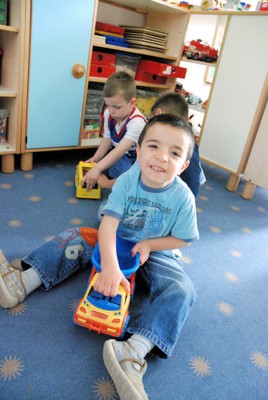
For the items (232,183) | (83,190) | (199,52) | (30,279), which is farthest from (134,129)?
(199,52)

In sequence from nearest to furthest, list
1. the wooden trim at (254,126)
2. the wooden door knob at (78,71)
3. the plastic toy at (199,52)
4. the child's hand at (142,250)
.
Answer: the child's hand at (142,250) → the wooden door knob at (78,71) → the wooden trim at (254,126) → the plastic toy at (199,52)

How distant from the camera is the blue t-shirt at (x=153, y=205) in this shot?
2.71 feet

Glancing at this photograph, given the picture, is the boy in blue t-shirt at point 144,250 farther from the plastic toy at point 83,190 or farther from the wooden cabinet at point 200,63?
the wooden cabinet at point 200,63

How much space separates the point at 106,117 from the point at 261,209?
974mm

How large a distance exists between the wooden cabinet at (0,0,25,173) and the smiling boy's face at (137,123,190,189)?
90 centimetres

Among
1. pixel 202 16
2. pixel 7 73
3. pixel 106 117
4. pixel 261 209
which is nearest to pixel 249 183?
pixel 261 209

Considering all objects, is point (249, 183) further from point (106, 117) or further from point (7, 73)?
point (7, 73)

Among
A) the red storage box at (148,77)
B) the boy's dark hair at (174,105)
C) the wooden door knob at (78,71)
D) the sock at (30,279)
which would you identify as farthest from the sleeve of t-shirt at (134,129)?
the red storage box at (148,77)

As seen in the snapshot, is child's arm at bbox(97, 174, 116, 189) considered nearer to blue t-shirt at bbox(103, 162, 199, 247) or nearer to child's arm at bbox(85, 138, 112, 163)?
child's arm at bbox(85, 138, 112, 163)

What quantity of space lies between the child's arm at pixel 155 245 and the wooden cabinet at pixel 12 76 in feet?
3.10

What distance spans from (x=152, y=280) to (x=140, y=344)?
18cm

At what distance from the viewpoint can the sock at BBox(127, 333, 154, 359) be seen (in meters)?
0.73

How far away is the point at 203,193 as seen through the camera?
1823mm

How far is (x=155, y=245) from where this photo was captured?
→ 2.78 ft
